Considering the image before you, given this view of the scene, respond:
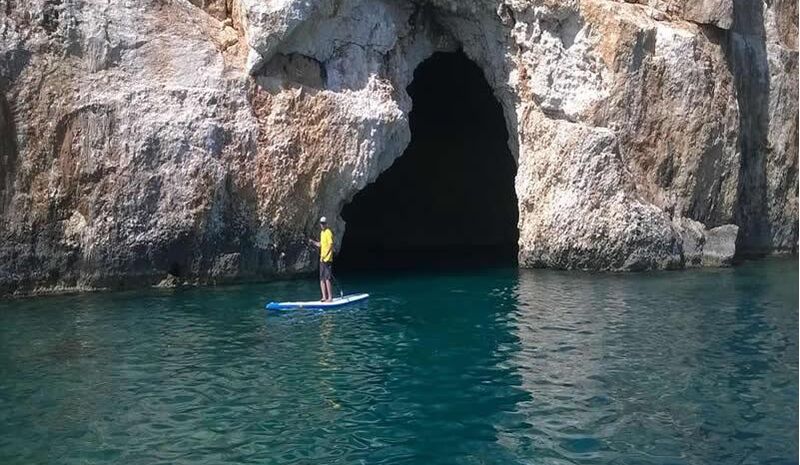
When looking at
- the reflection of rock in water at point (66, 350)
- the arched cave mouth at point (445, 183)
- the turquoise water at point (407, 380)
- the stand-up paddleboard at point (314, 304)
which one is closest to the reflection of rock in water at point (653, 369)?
the turquoise water at point (407, 380)

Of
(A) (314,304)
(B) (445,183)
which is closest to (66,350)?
(A) (314,304)

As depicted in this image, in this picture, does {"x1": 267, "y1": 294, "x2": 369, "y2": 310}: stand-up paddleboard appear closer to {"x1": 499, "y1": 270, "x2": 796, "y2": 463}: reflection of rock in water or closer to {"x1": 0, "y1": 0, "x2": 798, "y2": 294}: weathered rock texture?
{"x1": 499, "y1": 270, "x2": 796, "y2": 463}: reflection of rock in water

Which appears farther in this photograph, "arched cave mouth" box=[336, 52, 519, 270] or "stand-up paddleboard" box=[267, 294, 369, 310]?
"arched cave mouth" box=[336, 52, 519, 270]

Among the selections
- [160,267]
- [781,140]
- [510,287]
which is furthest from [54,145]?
[781,140]

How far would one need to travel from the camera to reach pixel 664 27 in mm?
24438

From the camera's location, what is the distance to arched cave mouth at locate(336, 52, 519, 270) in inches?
1300

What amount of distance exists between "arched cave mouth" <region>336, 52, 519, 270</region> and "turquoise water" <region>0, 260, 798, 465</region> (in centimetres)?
1565

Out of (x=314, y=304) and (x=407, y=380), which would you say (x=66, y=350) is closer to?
(x=314, y=304)

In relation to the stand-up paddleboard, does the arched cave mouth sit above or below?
above

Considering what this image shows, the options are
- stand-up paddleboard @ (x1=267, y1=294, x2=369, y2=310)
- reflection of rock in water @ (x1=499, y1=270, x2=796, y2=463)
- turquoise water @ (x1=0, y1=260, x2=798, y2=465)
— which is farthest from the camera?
stand-up paddleboard @ (x1=267, y1=294, x2=369, y2=310)

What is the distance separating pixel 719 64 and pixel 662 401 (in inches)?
704

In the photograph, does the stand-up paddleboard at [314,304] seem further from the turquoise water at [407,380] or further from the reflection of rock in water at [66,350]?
the reflection of rock in water at [66,350]

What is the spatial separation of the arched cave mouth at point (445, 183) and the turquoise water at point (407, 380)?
51.3 ft

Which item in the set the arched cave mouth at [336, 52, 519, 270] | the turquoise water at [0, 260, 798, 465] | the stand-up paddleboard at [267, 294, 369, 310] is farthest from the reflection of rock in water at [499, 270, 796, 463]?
the arched cave mouth at [336, 52, 519, 270]
